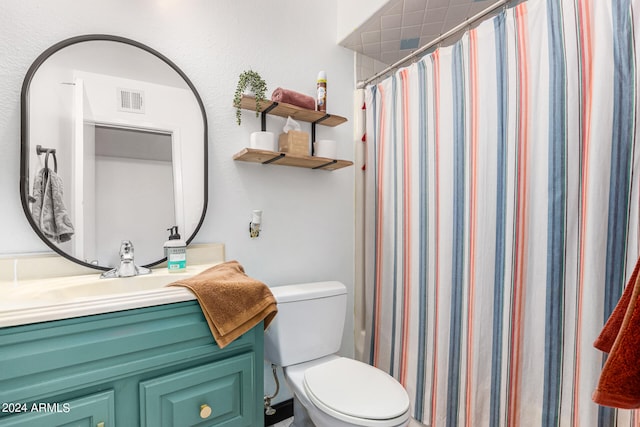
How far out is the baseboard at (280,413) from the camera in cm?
168

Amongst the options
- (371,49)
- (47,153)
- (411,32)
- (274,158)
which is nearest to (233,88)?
(274,158)

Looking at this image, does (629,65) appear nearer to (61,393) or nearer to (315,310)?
(315,310)

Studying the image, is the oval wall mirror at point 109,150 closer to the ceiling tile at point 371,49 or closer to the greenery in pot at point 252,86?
the greenery in pot at point 252,86

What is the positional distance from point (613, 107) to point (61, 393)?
5.93 ft

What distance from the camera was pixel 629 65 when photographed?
0.97 m

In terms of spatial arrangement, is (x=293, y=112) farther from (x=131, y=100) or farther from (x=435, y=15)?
(x=435, y=15)

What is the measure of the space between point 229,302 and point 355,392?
62 centimetres

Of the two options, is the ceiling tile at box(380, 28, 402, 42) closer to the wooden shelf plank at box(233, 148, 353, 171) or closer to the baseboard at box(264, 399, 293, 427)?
the wooden shelf plank at box(233, 148, 353, 171)

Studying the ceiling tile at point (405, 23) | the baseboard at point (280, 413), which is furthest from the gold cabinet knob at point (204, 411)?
the ceiling tile at point (405, 23)

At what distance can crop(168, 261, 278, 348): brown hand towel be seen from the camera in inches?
40.1

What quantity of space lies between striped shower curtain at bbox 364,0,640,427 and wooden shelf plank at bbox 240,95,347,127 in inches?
13.6

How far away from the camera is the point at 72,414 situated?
2.80 feet

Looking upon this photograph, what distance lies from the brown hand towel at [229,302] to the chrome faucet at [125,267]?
0.97ft

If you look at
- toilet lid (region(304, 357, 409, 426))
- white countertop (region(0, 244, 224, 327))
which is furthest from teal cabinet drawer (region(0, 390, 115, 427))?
toilet lid (region(304, 357, 409, 426))
